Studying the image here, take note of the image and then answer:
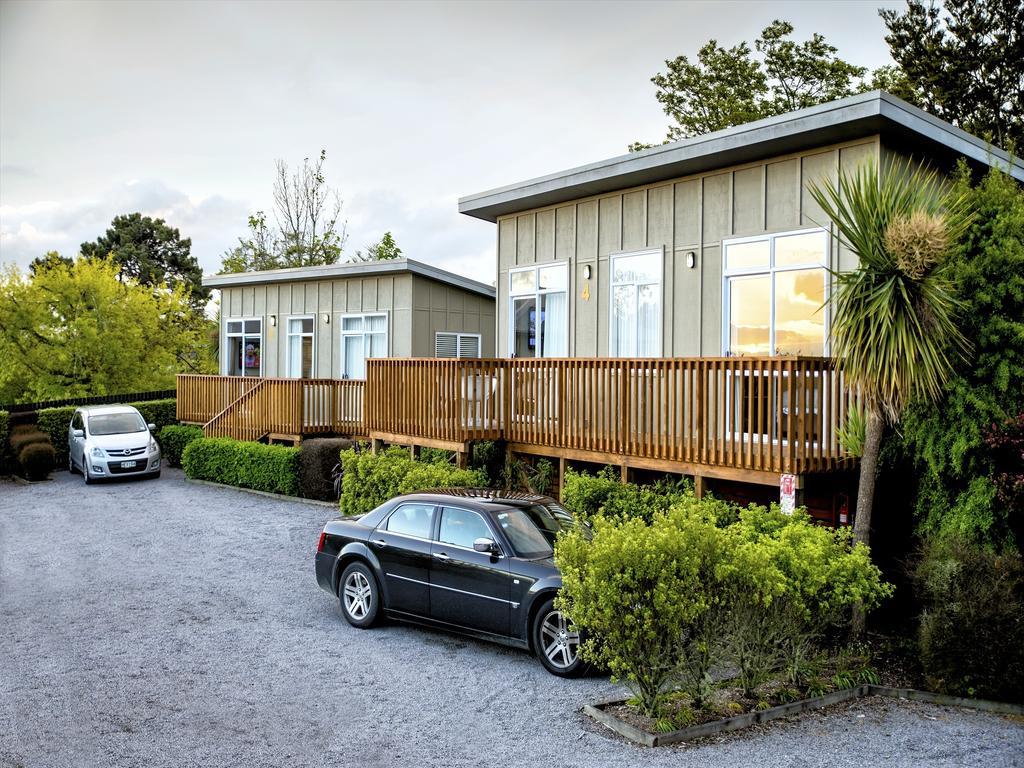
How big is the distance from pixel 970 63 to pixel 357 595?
28.3 m

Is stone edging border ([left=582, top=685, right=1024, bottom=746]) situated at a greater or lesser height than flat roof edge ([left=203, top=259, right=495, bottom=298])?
lesser

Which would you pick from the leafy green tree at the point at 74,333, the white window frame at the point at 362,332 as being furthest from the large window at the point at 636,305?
the leafy green tree at the point at 74,333

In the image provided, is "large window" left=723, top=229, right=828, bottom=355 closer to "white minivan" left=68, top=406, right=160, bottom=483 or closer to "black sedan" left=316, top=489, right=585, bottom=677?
"black sedan" left=316, top=489, right=585, bottom=677

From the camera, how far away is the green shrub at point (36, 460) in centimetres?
2089

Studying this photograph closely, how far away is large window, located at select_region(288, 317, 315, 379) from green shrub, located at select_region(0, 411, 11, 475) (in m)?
7.42

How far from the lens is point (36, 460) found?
20906 millimetres

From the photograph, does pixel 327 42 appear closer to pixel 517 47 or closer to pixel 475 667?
pixel 517 47

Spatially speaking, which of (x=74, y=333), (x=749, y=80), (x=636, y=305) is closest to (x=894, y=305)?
(x=636, y=305)

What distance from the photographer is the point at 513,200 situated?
15359mm

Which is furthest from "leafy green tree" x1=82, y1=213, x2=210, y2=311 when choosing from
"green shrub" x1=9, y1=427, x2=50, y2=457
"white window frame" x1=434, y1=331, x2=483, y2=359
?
"white window frame" x1=434, y1=331, x2=483, y2=359

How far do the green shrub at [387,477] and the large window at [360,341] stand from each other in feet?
24.3

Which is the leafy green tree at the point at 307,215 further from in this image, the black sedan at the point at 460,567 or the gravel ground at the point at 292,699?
the black sedan at the point at 460,567

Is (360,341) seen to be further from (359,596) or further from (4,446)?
(359,596)

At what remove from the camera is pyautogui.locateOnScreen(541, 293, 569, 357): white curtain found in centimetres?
1528
